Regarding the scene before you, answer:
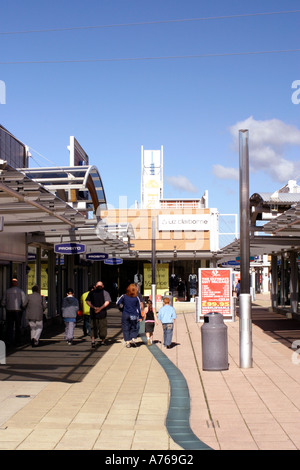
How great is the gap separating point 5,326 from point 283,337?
737 cm

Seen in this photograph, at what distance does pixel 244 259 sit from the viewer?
12797 millimetres

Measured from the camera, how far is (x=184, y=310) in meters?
32.7

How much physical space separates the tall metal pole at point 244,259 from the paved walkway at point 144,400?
43 cm

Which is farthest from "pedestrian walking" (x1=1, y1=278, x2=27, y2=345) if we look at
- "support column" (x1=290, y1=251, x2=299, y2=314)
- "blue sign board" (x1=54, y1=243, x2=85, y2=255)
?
"support column" (x1=290, y1=251, x2=299, y2=314)

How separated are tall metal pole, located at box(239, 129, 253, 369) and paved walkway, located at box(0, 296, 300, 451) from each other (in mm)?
429

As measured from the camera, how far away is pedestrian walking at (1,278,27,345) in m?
15.7

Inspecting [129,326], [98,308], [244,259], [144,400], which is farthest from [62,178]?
[144,400]

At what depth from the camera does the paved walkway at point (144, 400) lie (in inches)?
278

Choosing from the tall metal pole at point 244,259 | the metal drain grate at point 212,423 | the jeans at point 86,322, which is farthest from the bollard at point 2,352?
the metal drain grate at point 212,423

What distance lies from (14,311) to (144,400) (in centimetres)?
714

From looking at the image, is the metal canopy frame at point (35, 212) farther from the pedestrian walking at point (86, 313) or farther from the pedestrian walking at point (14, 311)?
the pedestrian walking at point (86, 313)

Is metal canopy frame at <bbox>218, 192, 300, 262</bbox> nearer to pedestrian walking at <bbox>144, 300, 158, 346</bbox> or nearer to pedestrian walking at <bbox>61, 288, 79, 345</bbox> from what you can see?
pedestrian walking at <bbox>144, 300, 158, 346</bbox>
